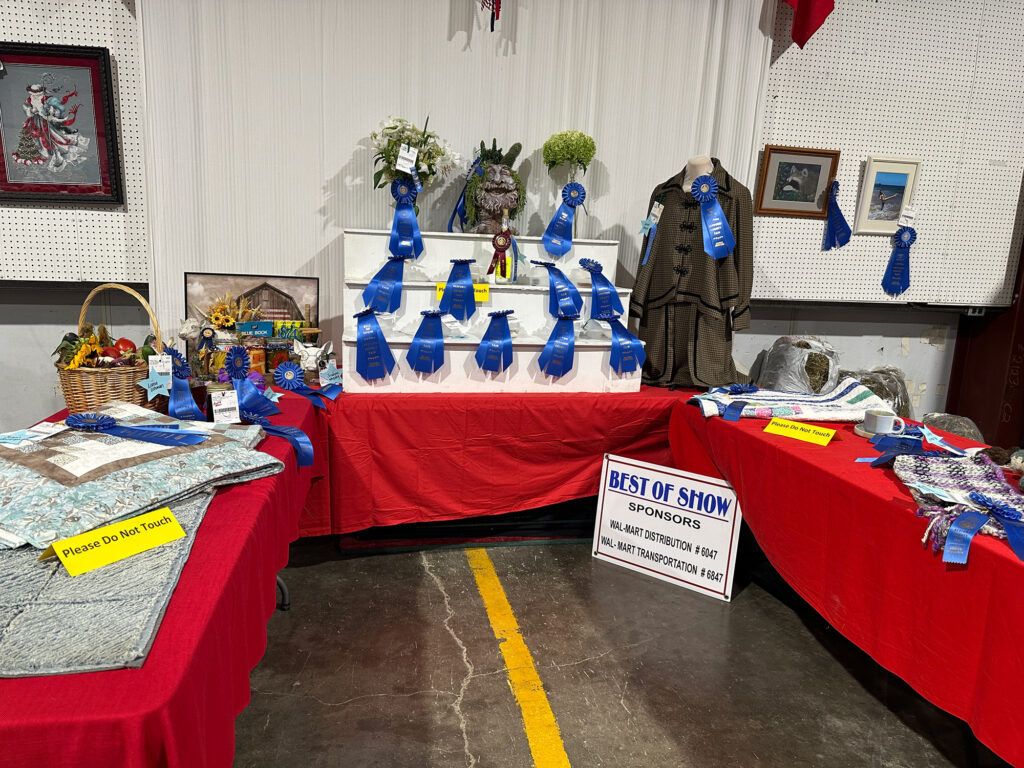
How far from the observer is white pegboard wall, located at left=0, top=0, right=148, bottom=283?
3.00m

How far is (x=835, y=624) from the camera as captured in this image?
6.84 ft

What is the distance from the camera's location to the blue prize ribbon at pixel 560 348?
296 cm

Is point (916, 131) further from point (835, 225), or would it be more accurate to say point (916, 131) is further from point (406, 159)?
point (406, 159)

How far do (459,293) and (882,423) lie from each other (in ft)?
6.14

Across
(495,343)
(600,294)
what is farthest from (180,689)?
(600,294)

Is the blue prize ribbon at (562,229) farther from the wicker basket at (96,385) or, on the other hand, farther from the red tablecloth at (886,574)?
the wicker basket at (96,385)

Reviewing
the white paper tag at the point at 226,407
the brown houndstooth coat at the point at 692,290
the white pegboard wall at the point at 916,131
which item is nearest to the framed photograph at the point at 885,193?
the white pegboard wall at the point at 916,131

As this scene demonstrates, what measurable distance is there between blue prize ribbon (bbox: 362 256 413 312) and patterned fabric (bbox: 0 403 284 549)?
3.86ft

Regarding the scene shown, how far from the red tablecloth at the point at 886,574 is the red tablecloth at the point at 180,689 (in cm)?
173

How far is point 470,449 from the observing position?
2.94 metres

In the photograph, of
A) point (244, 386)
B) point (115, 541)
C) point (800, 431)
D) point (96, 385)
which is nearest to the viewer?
point (115, 541)

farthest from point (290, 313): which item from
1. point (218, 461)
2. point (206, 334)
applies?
point (218, 461)

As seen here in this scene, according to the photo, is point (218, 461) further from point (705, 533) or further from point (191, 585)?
point (705, 533)

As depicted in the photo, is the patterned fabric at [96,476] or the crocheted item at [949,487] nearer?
the patterned fabric at [96,476]
